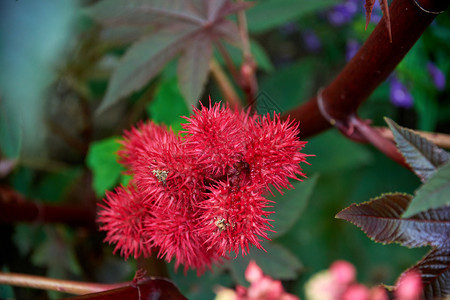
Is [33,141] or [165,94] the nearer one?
[165,94]

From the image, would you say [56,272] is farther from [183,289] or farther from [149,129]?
[149,129]

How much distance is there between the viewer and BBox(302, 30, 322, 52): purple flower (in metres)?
1.27

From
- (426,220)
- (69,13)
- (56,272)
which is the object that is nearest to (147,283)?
(426,220)

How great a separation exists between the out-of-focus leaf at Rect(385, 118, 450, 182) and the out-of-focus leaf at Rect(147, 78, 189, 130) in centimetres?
30

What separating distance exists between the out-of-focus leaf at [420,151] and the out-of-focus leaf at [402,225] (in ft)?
0.12

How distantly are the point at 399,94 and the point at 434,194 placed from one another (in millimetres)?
631

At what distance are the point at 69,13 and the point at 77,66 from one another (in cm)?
46

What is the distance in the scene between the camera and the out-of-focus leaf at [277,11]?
930mm

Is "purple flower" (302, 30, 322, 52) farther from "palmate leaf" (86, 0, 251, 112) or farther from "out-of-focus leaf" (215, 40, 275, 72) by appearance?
"palmate leaf" (86, 0, 251, 112)

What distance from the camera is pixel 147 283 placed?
1.37ft

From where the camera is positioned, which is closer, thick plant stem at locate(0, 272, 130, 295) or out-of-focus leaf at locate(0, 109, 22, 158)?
thick plant stem at locate(0, 272, 130, 295)

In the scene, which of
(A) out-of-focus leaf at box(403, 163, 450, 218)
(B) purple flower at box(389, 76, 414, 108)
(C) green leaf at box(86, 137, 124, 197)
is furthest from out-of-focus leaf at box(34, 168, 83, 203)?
(A) out-of-focus leaf at box(403, 163, 450, 218)

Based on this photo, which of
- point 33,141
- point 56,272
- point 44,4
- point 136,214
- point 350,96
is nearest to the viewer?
point 136,214

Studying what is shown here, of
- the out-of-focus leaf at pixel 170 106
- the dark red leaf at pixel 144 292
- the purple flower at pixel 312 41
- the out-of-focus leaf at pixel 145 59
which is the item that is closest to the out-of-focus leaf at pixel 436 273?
the dark red leaf at pixel 144 292
